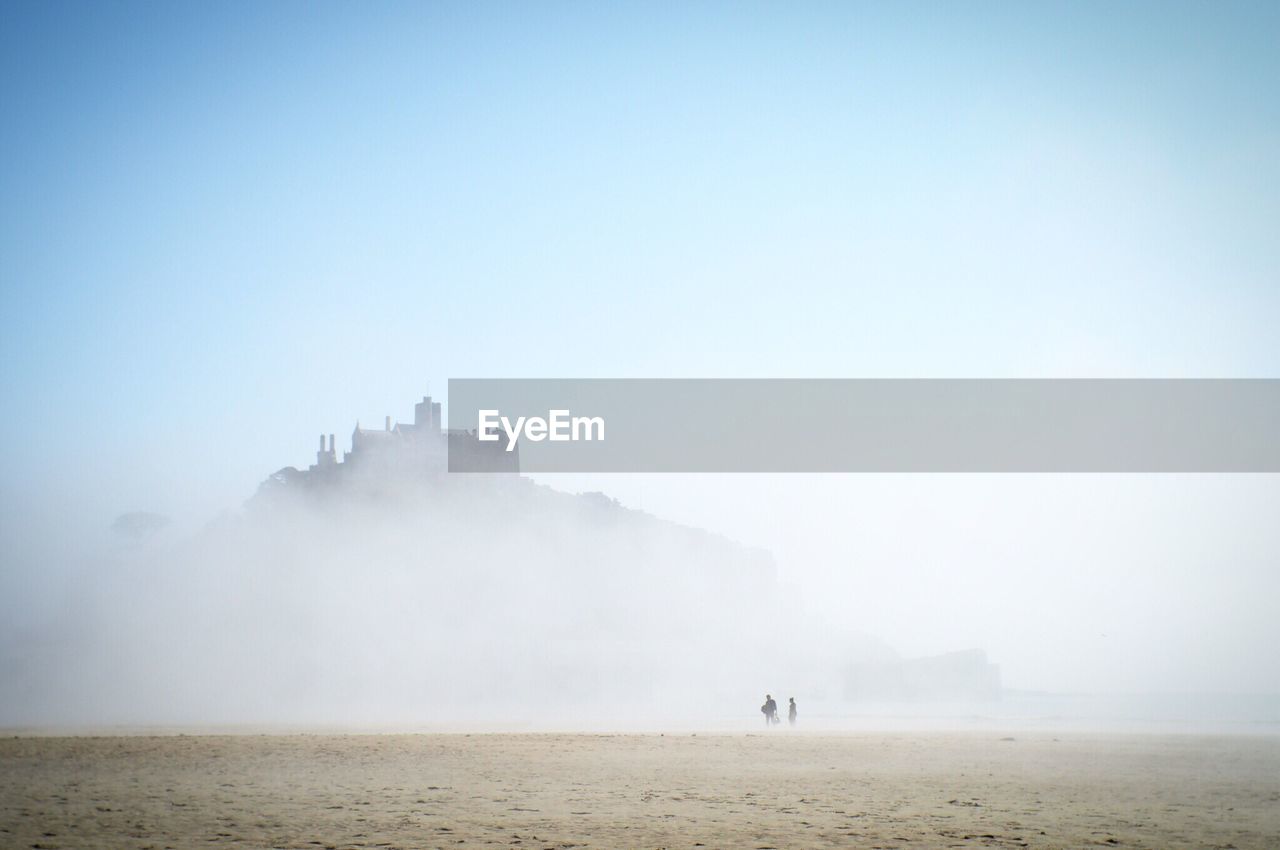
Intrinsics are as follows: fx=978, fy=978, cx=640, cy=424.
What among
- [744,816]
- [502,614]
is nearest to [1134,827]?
[744,816]

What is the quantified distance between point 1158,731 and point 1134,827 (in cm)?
3664

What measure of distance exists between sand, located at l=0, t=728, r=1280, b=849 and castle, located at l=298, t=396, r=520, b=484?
434 feet

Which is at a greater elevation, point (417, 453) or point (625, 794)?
point (417, 453)

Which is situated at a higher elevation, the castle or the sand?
the castle

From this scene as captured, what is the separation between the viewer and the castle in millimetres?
167625

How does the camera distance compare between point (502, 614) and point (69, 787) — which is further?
point (502, 614)

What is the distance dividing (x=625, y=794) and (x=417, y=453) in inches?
6215

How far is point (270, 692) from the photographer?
4833 inches

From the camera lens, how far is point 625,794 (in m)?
23.2

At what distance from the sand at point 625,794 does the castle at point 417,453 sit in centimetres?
13231

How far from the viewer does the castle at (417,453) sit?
16762 centimetres

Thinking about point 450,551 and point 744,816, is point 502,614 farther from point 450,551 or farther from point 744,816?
point 744,816

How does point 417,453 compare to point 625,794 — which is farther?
point 417,453

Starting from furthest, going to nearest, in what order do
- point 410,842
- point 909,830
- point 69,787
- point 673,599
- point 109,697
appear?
1. point 673,599
2. point 109,697
3. point 69,787
4. point 909,830
5. point 410,842
